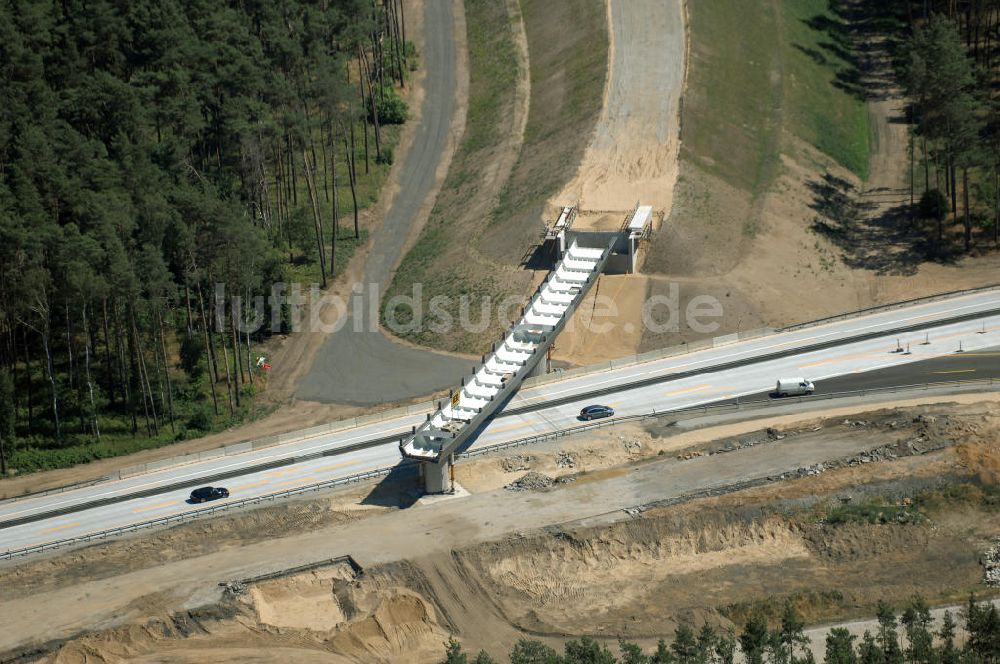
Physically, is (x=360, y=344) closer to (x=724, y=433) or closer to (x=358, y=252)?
(x=358, y=252)

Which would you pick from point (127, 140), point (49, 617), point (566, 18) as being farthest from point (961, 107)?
point (49, 617)

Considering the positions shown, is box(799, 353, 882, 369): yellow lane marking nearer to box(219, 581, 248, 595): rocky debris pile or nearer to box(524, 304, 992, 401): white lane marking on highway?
box(524, 304, 992, 401): white lane marking on highway

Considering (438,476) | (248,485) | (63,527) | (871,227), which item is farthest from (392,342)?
(871,227)

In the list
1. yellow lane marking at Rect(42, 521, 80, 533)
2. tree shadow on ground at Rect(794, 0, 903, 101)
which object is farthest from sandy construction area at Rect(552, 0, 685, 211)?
yellow lane marking at Rect(42, 521, 80, 533)

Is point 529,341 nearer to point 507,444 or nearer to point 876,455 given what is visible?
point 507,444

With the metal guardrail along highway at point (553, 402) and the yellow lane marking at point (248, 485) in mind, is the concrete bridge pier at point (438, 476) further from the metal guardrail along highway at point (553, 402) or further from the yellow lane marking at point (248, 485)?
the yellow lane marking at point (248, 485)

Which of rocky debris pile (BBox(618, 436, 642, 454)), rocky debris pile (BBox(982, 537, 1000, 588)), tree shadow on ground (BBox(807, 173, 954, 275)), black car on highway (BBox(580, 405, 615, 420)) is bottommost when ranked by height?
Answer: rocky debris pile (BBox(982, 537, 1000, 588))

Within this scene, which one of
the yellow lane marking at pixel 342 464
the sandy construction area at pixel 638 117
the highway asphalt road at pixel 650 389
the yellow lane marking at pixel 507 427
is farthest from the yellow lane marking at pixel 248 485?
the sandy construction area at pixel 638 117
